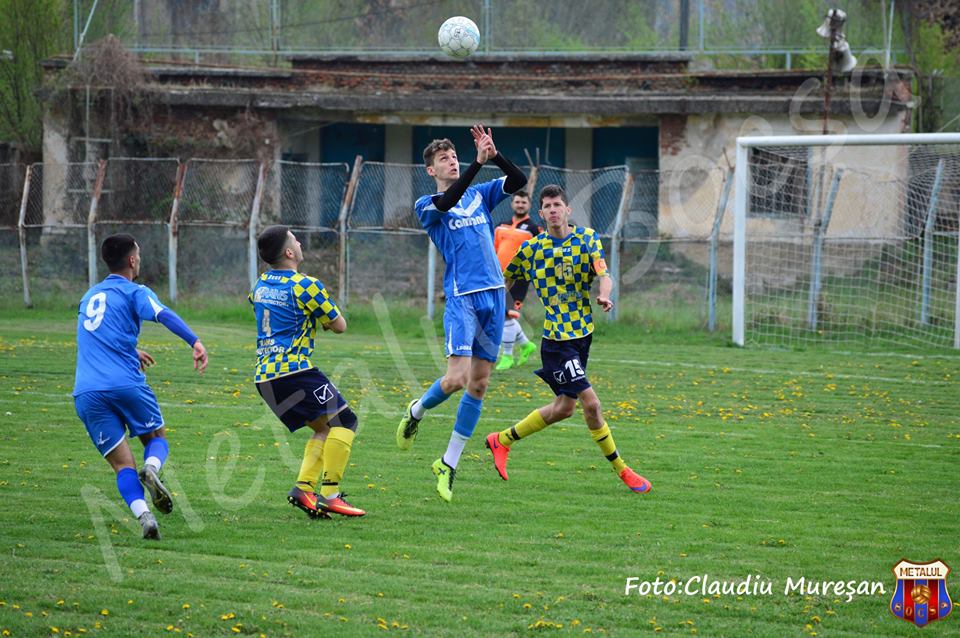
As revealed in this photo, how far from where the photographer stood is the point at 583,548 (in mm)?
6539

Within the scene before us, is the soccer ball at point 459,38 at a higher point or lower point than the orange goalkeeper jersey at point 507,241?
higher

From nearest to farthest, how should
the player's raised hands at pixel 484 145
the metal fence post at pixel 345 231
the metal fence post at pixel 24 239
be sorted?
the player's raised hands at pixel 484 145
the metal fence post at pixel 345 231
the metal fence post at pixel 24 239

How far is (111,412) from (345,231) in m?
12.8

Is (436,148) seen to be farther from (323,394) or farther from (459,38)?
(459,38)

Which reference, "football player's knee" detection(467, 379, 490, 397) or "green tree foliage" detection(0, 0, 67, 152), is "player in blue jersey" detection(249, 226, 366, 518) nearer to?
"football player's knee" detection(467, 379, 490, 397)

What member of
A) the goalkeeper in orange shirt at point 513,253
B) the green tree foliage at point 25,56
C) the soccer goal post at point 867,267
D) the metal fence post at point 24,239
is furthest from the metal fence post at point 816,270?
the green tree foliage at point 25,56

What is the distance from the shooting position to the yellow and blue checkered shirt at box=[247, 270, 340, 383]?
7.13m

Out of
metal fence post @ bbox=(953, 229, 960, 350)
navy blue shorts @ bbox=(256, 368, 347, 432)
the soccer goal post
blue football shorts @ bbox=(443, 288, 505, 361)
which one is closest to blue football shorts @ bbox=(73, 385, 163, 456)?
navy blue shorts @ bbox=(256, 368, 347, 432)

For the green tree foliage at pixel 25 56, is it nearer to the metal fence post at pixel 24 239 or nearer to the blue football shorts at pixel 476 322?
the metal fence post at pixel 24 239

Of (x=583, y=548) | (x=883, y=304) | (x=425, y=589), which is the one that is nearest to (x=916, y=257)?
(x=883, y=304)

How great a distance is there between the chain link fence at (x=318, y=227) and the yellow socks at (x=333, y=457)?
38.7 feet

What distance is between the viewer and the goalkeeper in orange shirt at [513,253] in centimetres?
1293

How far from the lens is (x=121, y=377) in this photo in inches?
267

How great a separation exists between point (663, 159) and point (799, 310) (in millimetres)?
7784
